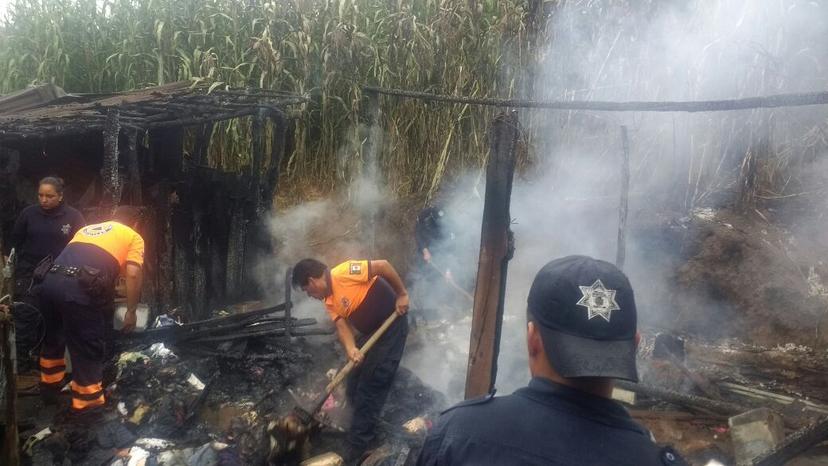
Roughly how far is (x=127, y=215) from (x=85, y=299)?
1.40m

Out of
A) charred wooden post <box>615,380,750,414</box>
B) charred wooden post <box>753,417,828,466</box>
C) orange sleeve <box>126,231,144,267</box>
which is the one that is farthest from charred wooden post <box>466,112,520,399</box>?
orange sleeve <box>126,231,144,267</box>

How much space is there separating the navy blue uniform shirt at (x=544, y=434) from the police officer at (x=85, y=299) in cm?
448

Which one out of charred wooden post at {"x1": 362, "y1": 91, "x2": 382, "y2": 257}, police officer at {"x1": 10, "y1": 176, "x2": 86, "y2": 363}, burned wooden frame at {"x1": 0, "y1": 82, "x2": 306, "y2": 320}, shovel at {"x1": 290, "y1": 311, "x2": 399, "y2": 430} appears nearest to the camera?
shovel at {"x1": 290, "y1": 311, "x2": 399, "y2": 430}

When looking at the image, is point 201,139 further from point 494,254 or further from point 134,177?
point 494,254

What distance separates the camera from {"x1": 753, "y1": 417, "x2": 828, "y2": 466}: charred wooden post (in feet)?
10.7

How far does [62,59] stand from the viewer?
28.0 feet

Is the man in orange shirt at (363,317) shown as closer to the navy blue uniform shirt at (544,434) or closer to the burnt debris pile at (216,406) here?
the burnt debris pile at (216,406)

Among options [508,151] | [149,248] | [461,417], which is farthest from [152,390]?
[461,417]

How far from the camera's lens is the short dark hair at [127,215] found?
235 inches

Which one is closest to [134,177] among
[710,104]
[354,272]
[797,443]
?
[354,272]

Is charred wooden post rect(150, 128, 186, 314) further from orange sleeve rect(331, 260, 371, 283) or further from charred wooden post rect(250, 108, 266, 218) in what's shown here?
orange sleeve rect(331, 260, 371, 283)

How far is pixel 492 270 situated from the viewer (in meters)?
2.92

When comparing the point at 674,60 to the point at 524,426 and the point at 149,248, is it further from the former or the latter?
the point at 524,426

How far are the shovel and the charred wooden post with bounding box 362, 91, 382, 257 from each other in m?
2.44
